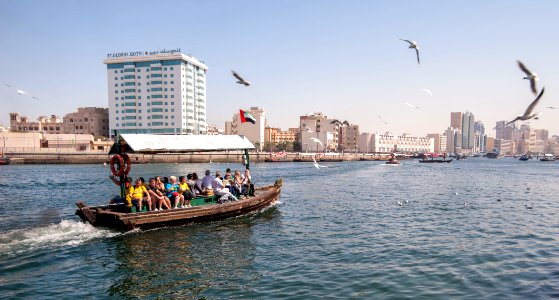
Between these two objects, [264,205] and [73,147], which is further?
[73,147]

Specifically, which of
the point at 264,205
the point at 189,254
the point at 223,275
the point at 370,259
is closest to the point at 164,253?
the point at 189,254

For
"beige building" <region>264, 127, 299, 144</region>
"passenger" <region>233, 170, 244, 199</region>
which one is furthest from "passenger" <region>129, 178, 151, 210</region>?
"beige building" <region>264, 127, 299, 144</region>

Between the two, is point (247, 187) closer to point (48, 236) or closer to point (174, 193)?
point (174, 193)

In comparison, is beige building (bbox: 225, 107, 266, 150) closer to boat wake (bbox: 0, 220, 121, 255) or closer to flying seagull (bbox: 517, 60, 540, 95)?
boat wake (bbox: 0, 220, 121, 255)

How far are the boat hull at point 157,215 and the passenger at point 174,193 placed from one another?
0.63 m

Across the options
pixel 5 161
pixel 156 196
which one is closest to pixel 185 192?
pixel 156 196

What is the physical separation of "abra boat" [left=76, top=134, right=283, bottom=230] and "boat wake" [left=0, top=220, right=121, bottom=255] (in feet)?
1.61

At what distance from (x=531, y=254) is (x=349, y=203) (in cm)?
1322

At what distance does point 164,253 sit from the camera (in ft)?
43.8

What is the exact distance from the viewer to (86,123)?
131500mm

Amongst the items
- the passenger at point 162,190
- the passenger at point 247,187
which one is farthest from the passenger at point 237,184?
the passenger at point 162,190

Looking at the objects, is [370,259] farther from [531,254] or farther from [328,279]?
[531,254]

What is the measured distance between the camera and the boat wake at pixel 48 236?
13.3 meters

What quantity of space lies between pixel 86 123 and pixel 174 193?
429 feet
